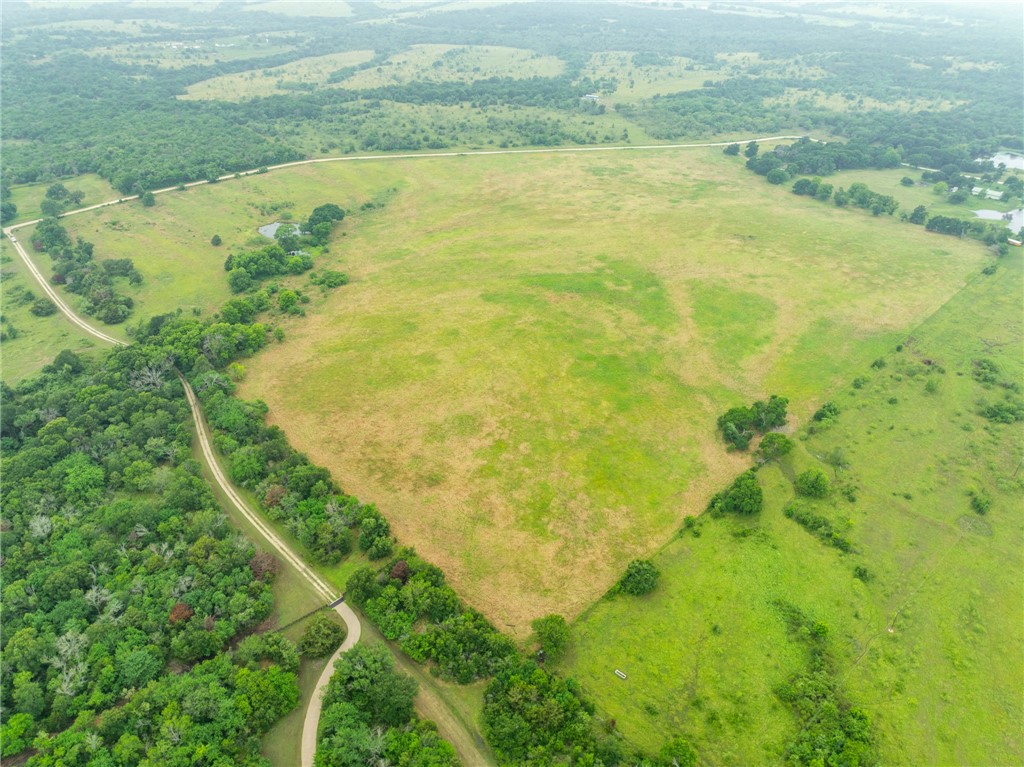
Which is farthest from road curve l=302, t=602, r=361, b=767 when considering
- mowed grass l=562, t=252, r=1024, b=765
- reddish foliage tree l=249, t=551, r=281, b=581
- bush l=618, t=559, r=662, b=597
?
bush l=618, t=559, r=662, b=597

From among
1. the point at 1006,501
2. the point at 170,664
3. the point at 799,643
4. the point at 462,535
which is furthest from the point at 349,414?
the point at 1006,501

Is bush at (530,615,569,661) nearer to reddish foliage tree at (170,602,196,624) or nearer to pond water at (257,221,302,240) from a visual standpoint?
reddish foliage tree at (170,602,196,624)

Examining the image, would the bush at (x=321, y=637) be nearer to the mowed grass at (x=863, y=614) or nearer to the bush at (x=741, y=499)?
the mowed grass at (x=863, y=614)

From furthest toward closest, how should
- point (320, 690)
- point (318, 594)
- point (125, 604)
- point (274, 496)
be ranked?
point (274, 496)
point (318, 594)
point (125, 604)
point (320, 690)

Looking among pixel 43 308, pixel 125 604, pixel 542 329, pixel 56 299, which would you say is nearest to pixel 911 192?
pixel 542 329

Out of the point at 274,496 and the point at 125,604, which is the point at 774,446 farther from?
the point at 125,604

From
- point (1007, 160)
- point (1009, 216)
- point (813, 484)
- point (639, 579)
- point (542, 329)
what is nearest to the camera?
point (639, 579)

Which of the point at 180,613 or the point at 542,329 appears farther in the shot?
the point at 542,329
